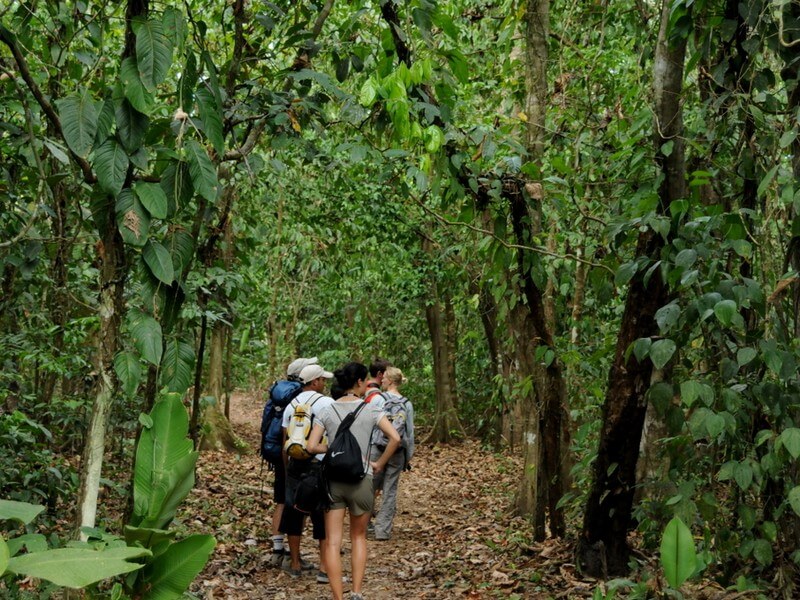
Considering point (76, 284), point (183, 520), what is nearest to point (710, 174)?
point (76, 284)

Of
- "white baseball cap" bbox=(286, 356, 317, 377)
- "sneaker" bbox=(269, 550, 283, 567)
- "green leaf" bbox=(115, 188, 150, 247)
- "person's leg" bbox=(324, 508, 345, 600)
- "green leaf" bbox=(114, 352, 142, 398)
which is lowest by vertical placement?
"sneaker" bbox=(269, 550, 283, 567)

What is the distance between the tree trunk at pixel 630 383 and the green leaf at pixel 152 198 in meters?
3.04

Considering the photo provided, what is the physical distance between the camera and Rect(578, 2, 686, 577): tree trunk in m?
5.48

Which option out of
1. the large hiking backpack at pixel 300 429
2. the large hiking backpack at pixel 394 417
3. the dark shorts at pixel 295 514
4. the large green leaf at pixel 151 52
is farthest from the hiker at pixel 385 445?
the large green leaf at pixel 151 52

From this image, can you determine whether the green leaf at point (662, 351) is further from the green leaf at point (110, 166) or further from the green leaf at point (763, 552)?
the green leaf at point (110, 166)

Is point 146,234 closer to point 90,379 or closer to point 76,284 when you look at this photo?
point 76,284

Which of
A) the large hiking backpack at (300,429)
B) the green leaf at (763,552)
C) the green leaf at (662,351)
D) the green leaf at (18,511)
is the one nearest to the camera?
the green leaf at (18,511)

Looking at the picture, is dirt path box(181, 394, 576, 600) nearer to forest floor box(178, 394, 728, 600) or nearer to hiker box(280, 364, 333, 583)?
forest floor box(178, 394, 728, 600)

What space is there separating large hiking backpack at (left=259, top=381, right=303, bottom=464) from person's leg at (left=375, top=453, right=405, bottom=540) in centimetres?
180

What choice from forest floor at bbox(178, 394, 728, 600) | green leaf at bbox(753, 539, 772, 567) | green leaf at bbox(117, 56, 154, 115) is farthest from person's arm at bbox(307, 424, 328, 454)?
green leaf at bbox(117, 56, 154, 115)

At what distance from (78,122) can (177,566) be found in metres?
1.87

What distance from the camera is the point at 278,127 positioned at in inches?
207

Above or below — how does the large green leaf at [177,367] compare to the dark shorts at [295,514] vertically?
above

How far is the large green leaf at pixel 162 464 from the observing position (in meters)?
3.60
